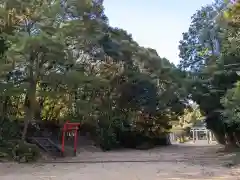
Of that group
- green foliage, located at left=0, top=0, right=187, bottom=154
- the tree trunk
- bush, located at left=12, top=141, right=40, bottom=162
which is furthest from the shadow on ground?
green foliage, located at left=0, top=0, right=187, bottom=154

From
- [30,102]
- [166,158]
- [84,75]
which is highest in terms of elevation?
[84,75]

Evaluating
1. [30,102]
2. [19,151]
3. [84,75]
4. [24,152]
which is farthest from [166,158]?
[30,102]

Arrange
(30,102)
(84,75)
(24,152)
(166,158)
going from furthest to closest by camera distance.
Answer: (166,158)
(30,102)
(84,75)
(24,152)

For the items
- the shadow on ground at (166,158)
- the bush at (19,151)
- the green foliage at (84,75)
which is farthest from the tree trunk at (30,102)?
the shadow on ground at (166,158)

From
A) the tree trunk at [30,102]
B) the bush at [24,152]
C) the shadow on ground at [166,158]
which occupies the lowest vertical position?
the shadow on ground at [166,158]

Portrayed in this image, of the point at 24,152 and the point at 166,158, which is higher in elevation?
the point at 24,152

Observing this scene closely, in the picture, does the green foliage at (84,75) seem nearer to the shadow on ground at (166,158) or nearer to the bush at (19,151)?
the bush at (19,151)

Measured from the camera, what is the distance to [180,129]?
92.7ft

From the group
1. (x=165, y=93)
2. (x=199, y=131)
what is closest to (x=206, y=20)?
(x=165, y=93)

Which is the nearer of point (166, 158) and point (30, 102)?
point (30, 102)

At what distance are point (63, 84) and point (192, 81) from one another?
720 cm

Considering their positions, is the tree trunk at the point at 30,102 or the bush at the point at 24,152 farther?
the tree trunk at the point at 30,102

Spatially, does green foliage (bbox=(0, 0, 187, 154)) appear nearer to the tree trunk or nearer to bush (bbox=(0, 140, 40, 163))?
the tree trunk

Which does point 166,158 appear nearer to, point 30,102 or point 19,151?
point 19,151
